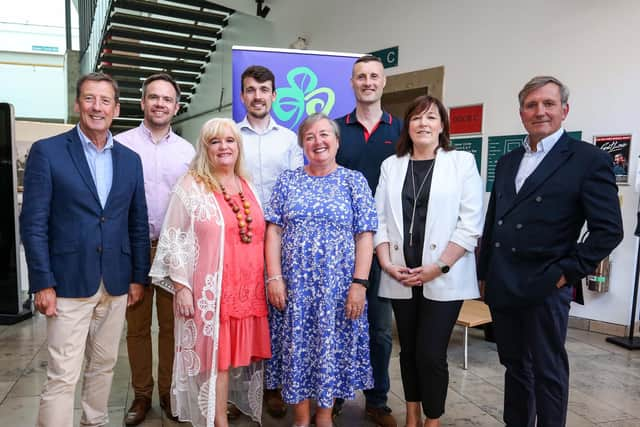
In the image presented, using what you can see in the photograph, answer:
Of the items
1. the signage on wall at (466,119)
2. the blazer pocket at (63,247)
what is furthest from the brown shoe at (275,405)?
the signage on wall at (466,119)

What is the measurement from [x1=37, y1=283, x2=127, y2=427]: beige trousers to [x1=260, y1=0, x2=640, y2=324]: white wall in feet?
13.2

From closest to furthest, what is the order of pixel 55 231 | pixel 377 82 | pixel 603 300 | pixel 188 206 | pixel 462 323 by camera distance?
pixel 55 231
pixel 188 206
pixel 377 82
pixel 462 323
pixel 603 300

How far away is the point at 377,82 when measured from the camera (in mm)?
2502

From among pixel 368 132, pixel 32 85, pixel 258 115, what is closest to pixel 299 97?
pixel 258 115

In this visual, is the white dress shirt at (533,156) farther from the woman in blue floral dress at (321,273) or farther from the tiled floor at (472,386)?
the tiled floor at (472,386)

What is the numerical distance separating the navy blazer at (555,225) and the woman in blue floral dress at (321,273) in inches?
23.0

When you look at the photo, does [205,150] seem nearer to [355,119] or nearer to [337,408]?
[355,119]

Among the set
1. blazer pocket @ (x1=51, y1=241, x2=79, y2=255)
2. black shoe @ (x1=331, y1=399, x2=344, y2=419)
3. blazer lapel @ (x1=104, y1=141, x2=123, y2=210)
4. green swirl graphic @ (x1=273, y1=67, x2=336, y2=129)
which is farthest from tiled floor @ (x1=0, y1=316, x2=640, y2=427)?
green swirl graphic @ (x1=273, y1=67, x2=336, y2=129)

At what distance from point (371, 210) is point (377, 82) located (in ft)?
2.49

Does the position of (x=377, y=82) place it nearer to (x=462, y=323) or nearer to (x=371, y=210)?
(x=371, y=210)

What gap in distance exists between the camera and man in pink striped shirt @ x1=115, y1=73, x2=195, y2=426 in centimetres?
249

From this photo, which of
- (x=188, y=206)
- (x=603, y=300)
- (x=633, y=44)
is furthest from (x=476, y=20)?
(x=188, y=206)

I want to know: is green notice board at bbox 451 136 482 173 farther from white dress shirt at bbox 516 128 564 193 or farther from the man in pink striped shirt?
the man in pink striped shirt

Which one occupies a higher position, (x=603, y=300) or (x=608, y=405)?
(x=603, y=300)
